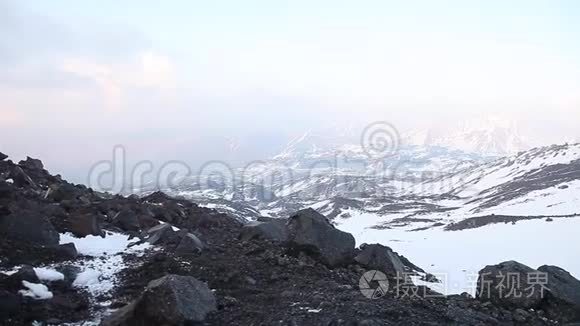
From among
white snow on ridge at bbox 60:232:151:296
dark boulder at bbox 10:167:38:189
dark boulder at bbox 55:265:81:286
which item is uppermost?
dark boulder at bbox 10:167:38:189

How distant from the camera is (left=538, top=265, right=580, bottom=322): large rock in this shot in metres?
11.4

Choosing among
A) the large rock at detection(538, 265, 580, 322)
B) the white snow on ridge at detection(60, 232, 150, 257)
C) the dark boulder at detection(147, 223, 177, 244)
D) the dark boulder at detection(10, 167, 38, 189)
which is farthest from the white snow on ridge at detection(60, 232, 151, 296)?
the large rock at detection(538, 265, 580, 322)

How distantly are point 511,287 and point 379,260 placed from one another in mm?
4109

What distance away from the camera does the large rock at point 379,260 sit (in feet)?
48.5

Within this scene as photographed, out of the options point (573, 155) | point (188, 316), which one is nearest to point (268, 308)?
point (188, 316)

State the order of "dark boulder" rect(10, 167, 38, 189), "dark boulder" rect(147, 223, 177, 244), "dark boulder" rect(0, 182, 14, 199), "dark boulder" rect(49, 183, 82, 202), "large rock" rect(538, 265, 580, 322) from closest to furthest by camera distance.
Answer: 1. "large rock" rect(538, 265, 580, 322)
2. "dark boulder" rect(0, 182, 14, 199)
3. "dark boulder" rect(147, 223, 177, 244)
4. "dark boulder" rect(49, 183, 82, 202)
5. "dark boulder" rect(10, 167, 38, 189)

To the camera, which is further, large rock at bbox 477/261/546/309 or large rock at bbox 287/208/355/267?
large rock at bbox 287/208/355/267

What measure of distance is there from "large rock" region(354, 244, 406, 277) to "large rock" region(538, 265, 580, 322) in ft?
13.6

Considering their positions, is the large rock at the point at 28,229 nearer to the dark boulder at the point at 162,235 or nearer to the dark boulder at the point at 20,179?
the dark boulder at the point at 162,235

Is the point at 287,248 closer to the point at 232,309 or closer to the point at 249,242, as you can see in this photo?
the point at 249,242

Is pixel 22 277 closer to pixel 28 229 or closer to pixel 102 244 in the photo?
pixel 28 229

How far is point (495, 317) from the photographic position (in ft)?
34.5

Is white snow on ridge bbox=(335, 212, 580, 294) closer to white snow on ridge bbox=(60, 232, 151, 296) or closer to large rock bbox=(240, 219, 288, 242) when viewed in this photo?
large rock bbox=(240, 219, 288, 242)

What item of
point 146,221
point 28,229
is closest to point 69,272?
point 28,229
